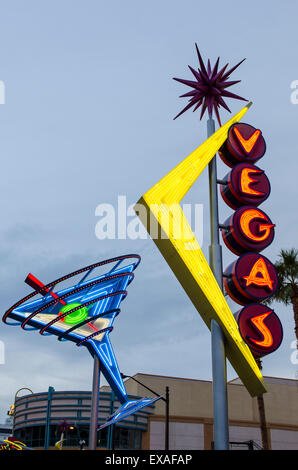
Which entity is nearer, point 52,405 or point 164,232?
point 164,232

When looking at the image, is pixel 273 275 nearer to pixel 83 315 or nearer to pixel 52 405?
pixel 83 315

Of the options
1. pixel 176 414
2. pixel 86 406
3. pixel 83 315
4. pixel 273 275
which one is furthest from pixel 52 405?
pixel 273 275

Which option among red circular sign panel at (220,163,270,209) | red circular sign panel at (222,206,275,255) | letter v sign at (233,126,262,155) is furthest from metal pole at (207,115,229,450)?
letter v sign at (233,126,262,155)

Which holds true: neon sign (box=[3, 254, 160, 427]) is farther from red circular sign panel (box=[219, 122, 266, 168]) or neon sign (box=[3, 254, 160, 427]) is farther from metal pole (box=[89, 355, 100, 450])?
red circular sign panel (box=[219, 122, 266, 168])

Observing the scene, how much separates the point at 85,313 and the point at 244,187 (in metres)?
9.17

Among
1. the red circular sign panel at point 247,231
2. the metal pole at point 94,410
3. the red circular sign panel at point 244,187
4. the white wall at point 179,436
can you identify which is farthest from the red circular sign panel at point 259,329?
the white wall at point 179,436

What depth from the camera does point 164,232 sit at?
48.1 ft

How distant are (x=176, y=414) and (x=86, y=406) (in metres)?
8.42

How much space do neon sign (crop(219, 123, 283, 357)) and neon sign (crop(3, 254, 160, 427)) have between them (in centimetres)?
695

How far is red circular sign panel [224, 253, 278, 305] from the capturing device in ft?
54.1

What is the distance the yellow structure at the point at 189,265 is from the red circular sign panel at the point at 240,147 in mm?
4525

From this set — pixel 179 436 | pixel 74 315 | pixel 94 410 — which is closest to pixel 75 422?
pixel 179 436
